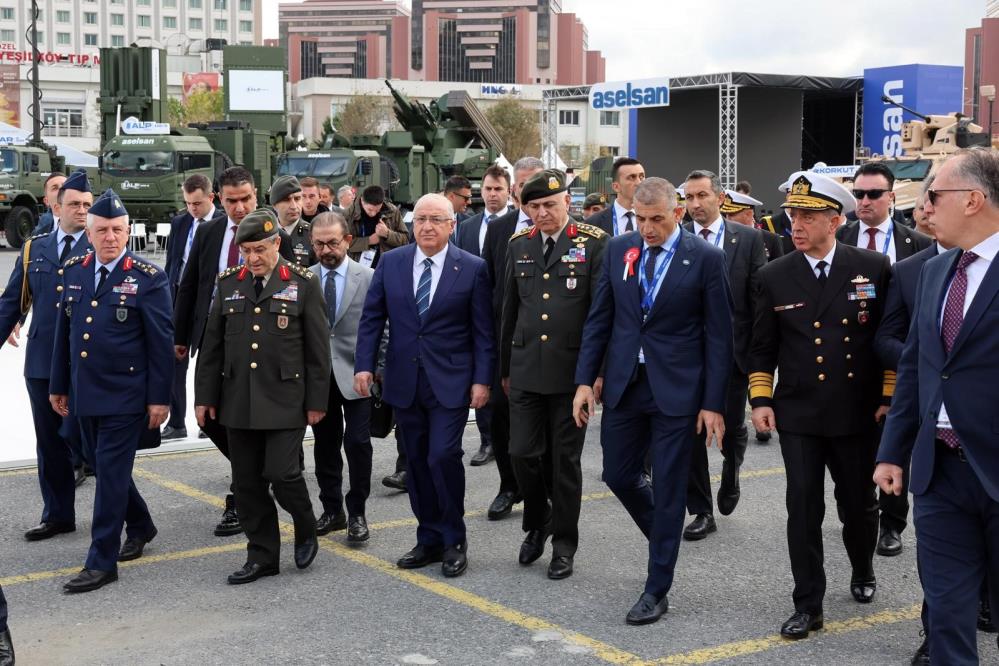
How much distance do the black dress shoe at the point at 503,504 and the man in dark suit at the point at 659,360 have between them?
1.66m

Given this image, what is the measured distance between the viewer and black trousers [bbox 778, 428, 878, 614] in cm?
546

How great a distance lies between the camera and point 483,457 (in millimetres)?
9188

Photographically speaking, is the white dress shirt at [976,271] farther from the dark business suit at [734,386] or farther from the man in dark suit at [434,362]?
the dark business suit at [734,386]

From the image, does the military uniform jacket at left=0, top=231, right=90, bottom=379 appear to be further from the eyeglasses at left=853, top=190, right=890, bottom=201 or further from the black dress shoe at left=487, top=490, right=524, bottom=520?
the eyeglasses at left=853, top=190, right=890, bottom=201

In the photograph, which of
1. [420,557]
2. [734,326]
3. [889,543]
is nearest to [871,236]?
[734,326]

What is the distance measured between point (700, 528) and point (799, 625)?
1792 mm

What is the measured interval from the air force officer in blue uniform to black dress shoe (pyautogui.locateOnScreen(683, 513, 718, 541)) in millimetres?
2917

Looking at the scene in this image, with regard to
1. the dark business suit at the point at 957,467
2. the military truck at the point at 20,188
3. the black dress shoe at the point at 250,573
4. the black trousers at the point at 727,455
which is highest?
the military truck at the point at 20,188

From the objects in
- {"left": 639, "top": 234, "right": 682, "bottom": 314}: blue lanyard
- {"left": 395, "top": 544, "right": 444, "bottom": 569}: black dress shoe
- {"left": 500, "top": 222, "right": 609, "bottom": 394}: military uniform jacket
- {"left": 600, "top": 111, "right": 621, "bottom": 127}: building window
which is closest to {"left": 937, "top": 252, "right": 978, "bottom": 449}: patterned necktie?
{"left": 639, "top": 234, "right": 682, "bottom": 314}: blue lanyard

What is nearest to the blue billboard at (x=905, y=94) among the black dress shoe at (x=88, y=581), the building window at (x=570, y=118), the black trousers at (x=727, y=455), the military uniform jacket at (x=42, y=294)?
the black trousers at (x=727, y=455)

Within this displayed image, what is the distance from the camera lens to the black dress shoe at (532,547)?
6.59m

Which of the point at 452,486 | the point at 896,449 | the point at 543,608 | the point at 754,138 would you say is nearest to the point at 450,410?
the point at 452,486

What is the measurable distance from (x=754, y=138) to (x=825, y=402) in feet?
118

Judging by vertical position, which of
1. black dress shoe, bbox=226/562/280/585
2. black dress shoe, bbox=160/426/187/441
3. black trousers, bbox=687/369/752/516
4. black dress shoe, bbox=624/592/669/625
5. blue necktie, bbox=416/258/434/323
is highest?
blue necktie, bbox=416/258/434/323
